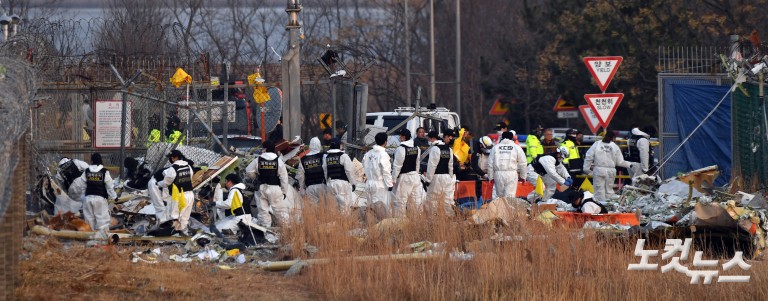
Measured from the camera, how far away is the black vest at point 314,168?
1719cm

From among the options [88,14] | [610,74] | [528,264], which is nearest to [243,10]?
[88,14]

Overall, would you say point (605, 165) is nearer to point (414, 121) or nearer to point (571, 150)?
point (571, 150)

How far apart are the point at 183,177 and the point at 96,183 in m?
1.13

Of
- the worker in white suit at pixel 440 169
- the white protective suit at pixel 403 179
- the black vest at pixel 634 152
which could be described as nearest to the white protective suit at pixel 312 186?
Answer: the white protective suit at pixel 403 179

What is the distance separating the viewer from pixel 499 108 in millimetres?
41469

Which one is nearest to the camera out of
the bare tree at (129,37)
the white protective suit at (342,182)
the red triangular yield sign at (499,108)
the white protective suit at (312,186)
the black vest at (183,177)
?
the black vest at (183,177)

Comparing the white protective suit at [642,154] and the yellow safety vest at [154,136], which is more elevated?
the yellow safety vest at [154,136]

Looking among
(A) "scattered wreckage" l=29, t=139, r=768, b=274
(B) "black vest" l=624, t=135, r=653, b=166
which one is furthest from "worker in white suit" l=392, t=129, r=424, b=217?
(B) "black vest" l=624, t=135, r=653, b=166

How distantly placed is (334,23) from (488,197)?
30691 millimetres

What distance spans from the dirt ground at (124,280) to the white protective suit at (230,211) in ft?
8.94

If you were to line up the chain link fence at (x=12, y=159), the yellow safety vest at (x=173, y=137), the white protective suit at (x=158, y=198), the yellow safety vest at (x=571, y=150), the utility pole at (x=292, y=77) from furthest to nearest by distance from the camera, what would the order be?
1. the yellow safety vest at (x=571, y=150)
2. the yellow safety vest at (x=173, y=137)
3. the utility pole at (x=292, y=77)
4. the white protective suit at (x=158, y=198)
5. the chain link fence at (x=12, y=159)

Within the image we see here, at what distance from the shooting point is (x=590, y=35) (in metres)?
38.6

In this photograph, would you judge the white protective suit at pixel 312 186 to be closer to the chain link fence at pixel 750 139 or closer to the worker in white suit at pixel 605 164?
the worker in white suit at pixel 605 164

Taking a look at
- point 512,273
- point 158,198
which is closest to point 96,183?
point 158,198
